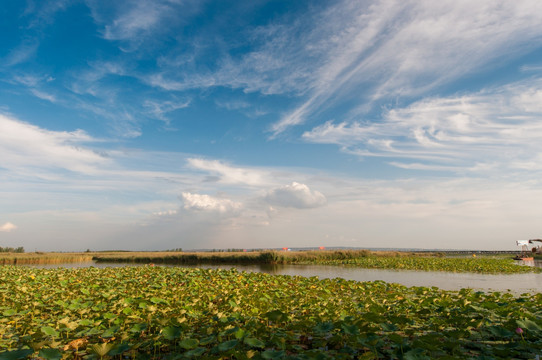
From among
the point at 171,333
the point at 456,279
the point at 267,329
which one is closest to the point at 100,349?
the point at 171,333

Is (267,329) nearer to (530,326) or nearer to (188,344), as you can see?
(188,344)

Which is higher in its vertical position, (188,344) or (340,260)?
(188,344)

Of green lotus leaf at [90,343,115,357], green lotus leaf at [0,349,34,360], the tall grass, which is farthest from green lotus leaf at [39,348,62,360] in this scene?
the tall grass

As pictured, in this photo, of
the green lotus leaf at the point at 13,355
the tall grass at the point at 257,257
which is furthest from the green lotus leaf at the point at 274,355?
the tall grass at the point at 257,257

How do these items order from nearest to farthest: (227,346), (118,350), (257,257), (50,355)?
(50,355)
(227,346)
(118,350)
(257,257)

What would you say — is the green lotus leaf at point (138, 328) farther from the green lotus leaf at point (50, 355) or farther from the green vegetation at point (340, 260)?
the green vegetation at point (340, 260)

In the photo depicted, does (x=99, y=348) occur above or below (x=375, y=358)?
above

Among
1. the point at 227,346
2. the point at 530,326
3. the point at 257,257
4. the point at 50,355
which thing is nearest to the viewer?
the point at 50,355

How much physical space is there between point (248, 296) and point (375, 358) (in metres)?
4.90

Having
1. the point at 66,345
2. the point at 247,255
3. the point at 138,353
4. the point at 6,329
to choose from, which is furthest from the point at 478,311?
the point at 247,255

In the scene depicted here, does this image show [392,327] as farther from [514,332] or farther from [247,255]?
[247,255]

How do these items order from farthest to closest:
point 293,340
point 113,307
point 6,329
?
point 113,307
point 6,329
point 293,340

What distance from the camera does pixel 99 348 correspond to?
4.34 meters

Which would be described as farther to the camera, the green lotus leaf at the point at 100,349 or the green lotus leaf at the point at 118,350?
the green lotus leaf at the point at 118,350
